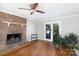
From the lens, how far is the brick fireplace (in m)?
3.91

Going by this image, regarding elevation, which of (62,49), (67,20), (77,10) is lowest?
(62,49)

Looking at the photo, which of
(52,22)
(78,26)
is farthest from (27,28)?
(78,26)

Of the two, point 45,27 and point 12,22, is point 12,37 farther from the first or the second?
point 45,27

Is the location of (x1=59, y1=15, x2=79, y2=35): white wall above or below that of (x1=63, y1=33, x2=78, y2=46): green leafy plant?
above

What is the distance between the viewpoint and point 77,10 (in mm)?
2355

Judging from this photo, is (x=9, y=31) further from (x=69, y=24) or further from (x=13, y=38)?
(x=69, y=24)

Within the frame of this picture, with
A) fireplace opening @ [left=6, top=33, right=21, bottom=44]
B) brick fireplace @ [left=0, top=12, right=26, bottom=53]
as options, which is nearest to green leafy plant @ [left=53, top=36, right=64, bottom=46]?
brick fireplace @ [left=0, top=12, right=26, bottom=53]

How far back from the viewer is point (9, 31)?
4.41 metres

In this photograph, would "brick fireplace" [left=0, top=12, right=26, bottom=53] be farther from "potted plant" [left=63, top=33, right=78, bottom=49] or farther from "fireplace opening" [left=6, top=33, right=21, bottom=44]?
"potted plant" [left=63, top=33, right=78, bottom=49]

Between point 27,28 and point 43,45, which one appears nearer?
point 43,45

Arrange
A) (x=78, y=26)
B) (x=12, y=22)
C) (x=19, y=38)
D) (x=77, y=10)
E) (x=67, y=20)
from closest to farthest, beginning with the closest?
(x=77, y=10), (x=78, y=26), (x=67, y=20), (x=12, y=22), (x=19, y=38)

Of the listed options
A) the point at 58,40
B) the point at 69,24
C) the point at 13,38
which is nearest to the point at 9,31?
the point at 13,38

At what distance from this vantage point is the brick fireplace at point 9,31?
391 cm

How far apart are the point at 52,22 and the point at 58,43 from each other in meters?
0.78
